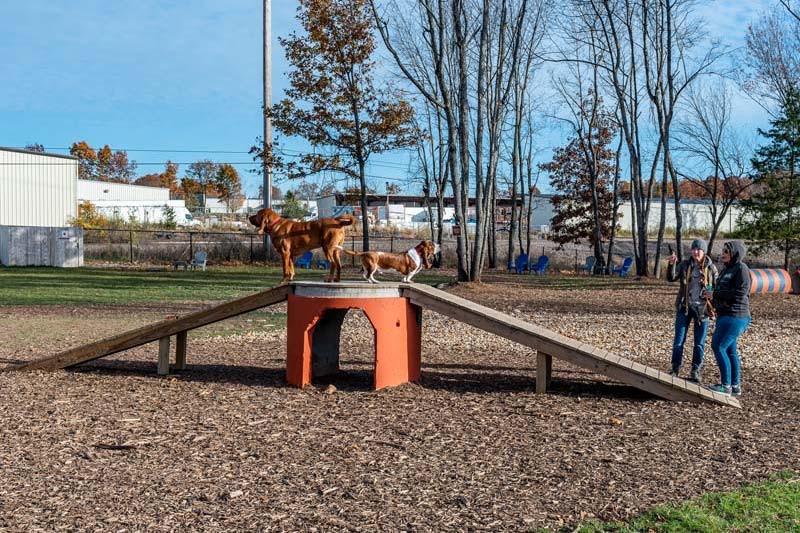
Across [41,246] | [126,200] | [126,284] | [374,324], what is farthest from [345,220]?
[126,200]

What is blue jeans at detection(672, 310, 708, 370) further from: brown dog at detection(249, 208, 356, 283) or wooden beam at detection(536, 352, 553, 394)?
brown dog at detection(249, 208, 356, 283)

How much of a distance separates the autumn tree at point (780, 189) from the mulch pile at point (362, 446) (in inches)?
699

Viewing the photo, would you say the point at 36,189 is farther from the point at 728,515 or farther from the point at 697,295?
the point at 728,515

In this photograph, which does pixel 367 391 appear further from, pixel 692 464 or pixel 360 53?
pixel 360 53

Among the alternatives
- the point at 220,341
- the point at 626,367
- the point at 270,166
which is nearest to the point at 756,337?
the point at 626,367

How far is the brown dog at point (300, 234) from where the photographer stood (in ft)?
28.3

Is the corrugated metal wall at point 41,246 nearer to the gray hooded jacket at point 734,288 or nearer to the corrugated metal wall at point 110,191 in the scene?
the gray hooded jacket at point 734,288

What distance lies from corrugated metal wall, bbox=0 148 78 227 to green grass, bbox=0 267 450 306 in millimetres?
12446

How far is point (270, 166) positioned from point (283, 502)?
91.0 feet

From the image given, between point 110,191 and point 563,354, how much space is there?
257 feet

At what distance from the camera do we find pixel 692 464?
5.79 metres

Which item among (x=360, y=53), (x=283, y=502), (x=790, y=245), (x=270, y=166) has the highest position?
(x=360, y=53)

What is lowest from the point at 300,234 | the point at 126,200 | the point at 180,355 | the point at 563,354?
the point at 180,355

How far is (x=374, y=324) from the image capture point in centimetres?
831
